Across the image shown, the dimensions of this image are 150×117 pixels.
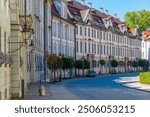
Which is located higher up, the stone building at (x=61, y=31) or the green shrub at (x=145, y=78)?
the stone building at (x=61, y=31)

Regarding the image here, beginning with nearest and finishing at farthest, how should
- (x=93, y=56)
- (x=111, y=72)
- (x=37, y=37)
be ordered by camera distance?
(x=37, y=37) → (x=93, y=56) → (x=111, y=72)

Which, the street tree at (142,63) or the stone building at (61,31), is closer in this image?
the stone building at (61,31)

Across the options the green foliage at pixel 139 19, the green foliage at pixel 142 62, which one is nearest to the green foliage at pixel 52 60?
the green foliage at pixel 139 19

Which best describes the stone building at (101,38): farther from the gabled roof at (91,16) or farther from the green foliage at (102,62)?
the green foliage at (102,62)

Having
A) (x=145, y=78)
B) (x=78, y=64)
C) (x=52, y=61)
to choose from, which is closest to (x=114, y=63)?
(x=78, y=64)

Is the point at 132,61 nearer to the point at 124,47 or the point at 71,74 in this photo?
the point at 124,47

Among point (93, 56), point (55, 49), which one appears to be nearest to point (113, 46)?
point (93, 56)

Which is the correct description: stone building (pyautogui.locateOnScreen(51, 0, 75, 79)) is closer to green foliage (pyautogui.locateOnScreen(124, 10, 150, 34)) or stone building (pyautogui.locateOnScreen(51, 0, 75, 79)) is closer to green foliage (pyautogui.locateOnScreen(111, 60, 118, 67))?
green foliage (pyautogui.locateOnScreen(111, 60, 118, 67))

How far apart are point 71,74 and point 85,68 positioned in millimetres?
2182

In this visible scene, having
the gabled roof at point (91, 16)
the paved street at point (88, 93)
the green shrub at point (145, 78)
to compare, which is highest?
the gabled roof at point (91, 16)

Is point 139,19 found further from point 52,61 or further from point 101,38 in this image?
point 101,38

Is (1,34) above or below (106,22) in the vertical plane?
below

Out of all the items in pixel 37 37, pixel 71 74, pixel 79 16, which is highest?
pixel 79 16

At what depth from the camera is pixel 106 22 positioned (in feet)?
235
